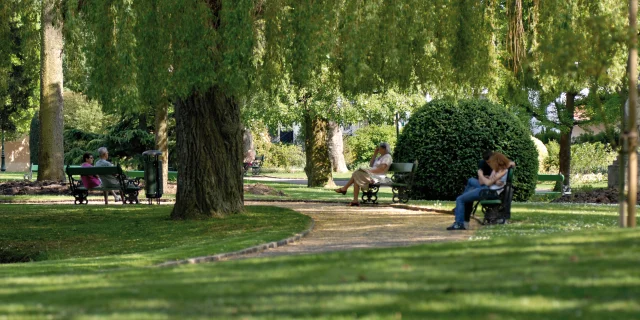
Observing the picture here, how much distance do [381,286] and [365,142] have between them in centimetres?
5008

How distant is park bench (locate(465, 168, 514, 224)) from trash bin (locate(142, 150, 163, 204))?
8.71 meters

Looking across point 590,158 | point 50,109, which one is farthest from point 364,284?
point 590,158

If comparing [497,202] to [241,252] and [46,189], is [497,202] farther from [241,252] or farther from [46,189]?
[46,189]

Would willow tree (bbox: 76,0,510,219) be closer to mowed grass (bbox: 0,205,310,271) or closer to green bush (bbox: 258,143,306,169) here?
mowed grass (bbox: 0,205,310,271)

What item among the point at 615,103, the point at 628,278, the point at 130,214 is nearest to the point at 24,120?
the point at 615,103

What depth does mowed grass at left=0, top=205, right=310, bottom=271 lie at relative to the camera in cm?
1268

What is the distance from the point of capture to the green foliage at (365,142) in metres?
57.1

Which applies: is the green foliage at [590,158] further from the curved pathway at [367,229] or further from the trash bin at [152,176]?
the trash bin at [152,176]

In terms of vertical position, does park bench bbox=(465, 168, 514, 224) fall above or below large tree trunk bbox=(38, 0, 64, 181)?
below

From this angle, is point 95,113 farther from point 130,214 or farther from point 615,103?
point 130,214

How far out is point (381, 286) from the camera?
7.66 meters

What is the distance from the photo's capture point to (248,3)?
50.8 ft

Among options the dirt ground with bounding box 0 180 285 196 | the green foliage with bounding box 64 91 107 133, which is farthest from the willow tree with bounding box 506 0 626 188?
the green foliage with bounding box 64 91 107 133

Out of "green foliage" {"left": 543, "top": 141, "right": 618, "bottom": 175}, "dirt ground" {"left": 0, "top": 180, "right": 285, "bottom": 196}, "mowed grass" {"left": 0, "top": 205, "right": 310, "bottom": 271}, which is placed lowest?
"mowed grass" {"left": 0, "top": 205, "right": 310, "bottom": 271}
